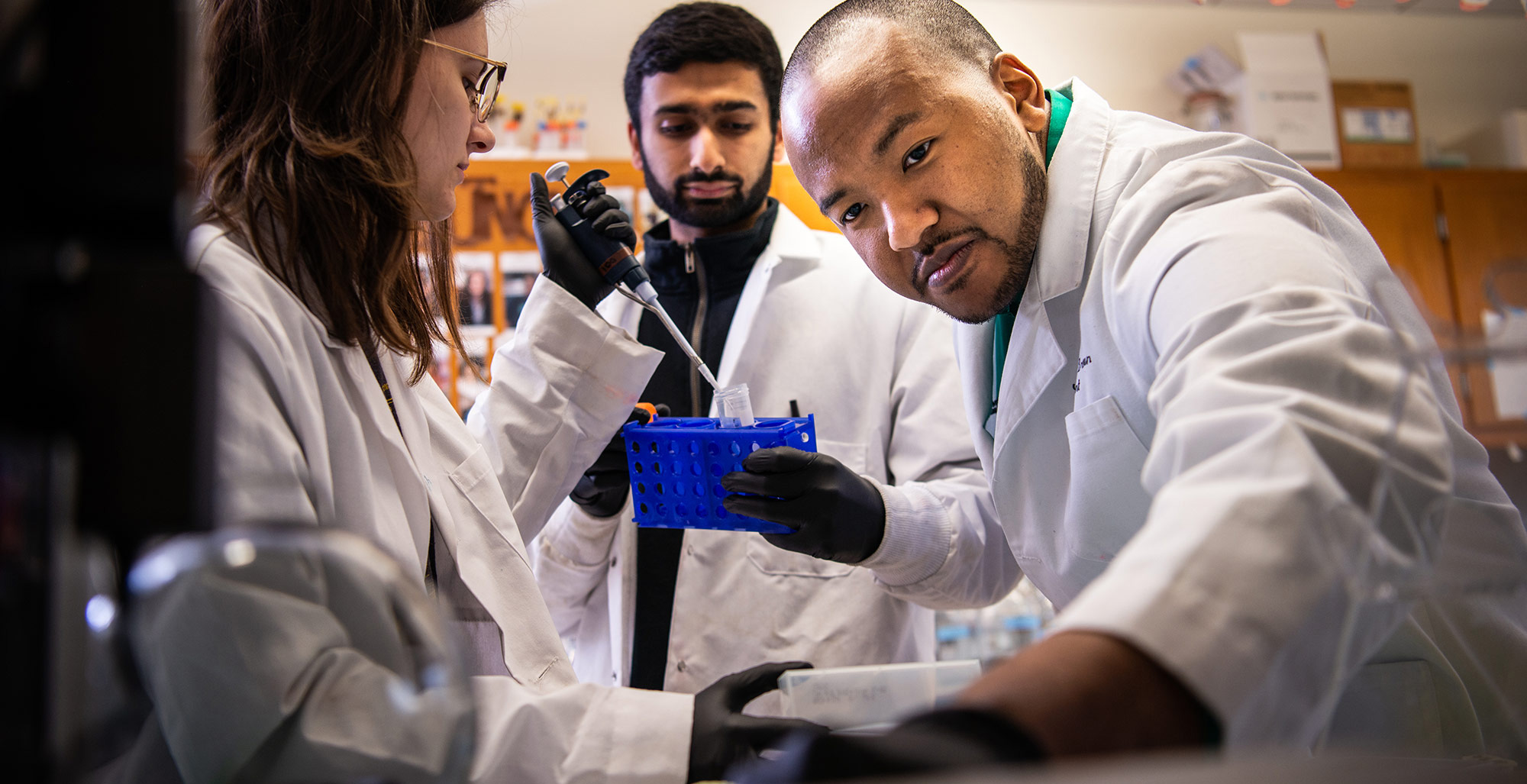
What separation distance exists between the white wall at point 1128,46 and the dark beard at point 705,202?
1.96m

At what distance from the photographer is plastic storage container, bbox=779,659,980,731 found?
777 mm

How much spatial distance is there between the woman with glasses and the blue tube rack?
8.3 inches

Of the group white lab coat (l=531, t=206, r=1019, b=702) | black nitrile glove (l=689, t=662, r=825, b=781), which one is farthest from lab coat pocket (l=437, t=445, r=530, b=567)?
white lab coat (l=531, t=206, r=1019, b=702)

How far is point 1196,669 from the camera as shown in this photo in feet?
1.65

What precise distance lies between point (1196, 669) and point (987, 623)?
2.84 metres

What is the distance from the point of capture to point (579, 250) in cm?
158

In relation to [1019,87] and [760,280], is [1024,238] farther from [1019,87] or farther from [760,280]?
A: [760,280]

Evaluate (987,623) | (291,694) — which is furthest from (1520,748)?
(987,623)

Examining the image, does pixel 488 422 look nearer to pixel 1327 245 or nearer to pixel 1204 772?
pixel 1327 245

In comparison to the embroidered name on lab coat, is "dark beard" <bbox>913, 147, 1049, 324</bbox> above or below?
above

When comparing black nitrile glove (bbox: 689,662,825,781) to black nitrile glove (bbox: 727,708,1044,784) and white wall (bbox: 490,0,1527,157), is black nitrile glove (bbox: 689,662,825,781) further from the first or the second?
white wall (bbox: 490,0,1527,157)

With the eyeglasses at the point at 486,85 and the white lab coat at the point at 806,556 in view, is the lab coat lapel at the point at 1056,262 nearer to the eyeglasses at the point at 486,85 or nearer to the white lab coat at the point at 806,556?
the white lab coat at the point at 806,556

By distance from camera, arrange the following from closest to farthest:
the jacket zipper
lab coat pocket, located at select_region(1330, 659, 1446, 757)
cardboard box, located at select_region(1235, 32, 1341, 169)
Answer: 1. lab coat pocket, located at select_region(1330, 659, 1446, 757)
2. the jacket zipper
3. cardboard box, located at select_region(1235, 32, 1341, 169)

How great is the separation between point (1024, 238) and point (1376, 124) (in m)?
3.77
